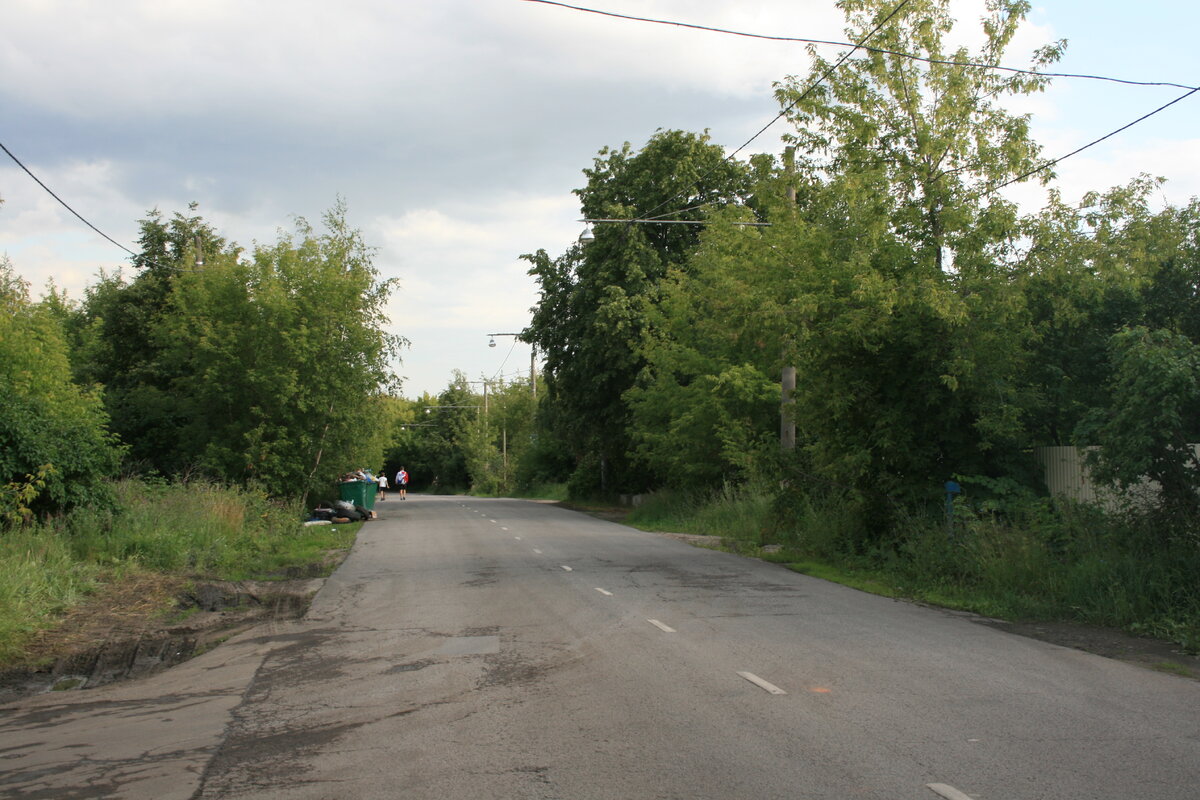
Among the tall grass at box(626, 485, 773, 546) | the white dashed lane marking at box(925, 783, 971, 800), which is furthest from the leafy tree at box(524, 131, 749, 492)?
the white dashed lane marking at box(925, 783, 971, 800)

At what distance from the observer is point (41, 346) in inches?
832

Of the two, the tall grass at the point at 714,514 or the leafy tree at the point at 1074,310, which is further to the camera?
the tall grass at the point at 714,514

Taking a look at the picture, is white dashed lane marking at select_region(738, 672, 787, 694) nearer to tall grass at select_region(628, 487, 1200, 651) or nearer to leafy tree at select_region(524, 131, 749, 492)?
tall grass at select_region(628, 487, 1200, 651)

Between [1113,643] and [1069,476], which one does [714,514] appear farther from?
[1113,643]

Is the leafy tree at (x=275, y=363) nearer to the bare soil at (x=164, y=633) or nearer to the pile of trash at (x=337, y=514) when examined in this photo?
the pile of trash at (x=337, y=514)

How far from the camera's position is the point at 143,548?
15.9m

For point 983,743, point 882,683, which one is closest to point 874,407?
point 882,683

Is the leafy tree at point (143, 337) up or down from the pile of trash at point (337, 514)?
up

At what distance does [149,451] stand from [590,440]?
18764 mm

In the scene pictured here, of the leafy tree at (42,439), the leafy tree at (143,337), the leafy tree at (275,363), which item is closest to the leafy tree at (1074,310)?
the leafy tree at (42,439)

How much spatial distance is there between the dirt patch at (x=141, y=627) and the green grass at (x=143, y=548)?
0.31m

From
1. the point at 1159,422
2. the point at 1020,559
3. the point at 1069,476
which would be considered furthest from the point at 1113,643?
the point at 1069,476

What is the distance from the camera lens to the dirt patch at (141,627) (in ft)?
30.7

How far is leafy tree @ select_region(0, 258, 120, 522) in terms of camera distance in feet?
48.4
